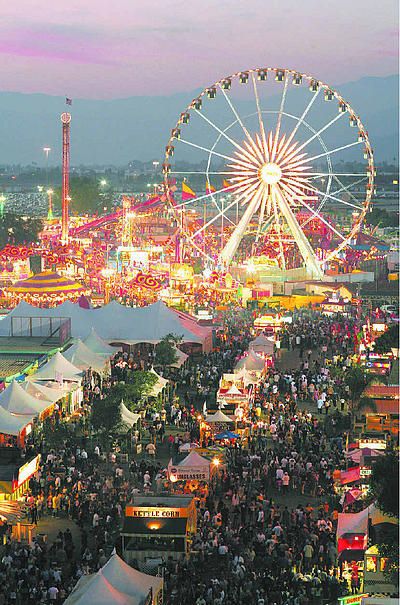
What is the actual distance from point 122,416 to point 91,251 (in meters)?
43.5

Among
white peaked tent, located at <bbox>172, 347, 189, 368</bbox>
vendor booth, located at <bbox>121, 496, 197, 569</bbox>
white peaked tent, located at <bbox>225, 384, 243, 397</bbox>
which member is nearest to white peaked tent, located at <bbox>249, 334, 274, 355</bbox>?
white peaked tent, located at <bbox>172, 347, 189, 368</bbox>

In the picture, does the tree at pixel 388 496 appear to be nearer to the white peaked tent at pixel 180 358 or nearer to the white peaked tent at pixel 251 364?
the white peaked tent at pixel 251 364

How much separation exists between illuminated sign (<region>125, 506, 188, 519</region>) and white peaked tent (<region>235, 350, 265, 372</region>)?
14404 millimetres

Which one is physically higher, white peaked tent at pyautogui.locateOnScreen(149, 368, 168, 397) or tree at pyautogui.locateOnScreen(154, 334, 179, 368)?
tree at pyautogui.locateOnScreen(154, 334, 179, 368)

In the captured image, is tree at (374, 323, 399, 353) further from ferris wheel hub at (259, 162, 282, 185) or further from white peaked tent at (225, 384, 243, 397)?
ferris wheel hub at (259, 162, 282, 185)

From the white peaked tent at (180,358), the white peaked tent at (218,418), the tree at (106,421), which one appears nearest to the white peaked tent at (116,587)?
the tree at (106,421)

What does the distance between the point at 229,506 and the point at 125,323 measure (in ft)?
54.7

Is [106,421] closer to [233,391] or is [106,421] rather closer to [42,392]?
[42,392]

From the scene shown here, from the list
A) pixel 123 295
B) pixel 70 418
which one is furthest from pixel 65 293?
pixel 70 418

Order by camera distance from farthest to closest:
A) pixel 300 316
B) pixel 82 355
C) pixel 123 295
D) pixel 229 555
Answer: pixel 123 295, pixel 300 316, pixel 82 355, pixel 229 555

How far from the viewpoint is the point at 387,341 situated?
131ft

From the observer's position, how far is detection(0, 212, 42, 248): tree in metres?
85.5

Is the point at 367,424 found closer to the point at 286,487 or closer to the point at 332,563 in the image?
the point at 286,487

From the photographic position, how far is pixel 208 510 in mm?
23812
